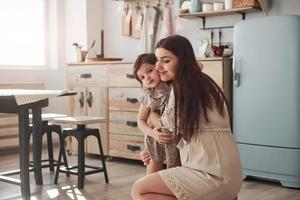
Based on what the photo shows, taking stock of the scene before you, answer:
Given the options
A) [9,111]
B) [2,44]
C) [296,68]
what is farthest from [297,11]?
[2,44]

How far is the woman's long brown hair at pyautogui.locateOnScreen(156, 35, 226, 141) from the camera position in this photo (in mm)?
1621

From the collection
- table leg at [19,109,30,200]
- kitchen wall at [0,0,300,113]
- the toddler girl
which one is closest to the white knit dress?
the toddler girl

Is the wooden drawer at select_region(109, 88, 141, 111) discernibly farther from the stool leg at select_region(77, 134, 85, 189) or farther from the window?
the window

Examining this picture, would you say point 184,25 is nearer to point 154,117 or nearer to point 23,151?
point 23,151

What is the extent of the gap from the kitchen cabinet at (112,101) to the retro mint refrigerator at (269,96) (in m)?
1.05

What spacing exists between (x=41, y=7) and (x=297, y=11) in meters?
3.24

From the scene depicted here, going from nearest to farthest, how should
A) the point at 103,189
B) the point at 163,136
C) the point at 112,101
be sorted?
1. the point at 163,136
2. the point at 103,189
3. the point at 112,101

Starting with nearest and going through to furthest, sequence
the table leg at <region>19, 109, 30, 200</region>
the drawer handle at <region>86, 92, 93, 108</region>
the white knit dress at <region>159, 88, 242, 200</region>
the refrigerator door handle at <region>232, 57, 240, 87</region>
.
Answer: the white knit dress at <region>159, 88, 242, 200</region> → the table leg at <region>19, 109, 30, 200</region> → the refrigerator door handle at <region>232, 57, 240, 87</region> → the drawer handle at <region>86, 92, 93, 108</region>

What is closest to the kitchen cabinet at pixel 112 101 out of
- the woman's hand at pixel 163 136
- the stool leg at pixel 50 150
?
the stool leg at pixel 50 150

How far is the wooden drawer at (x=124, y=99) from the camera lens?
4203 mm

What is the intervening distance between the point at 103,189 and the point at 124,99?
1.20 metres

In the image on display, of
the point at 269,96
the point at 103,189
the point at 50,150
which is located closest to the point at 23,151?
the point at 103,189

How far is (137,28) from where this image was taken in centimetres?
Answer: 500

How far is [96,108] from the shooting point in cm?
458
